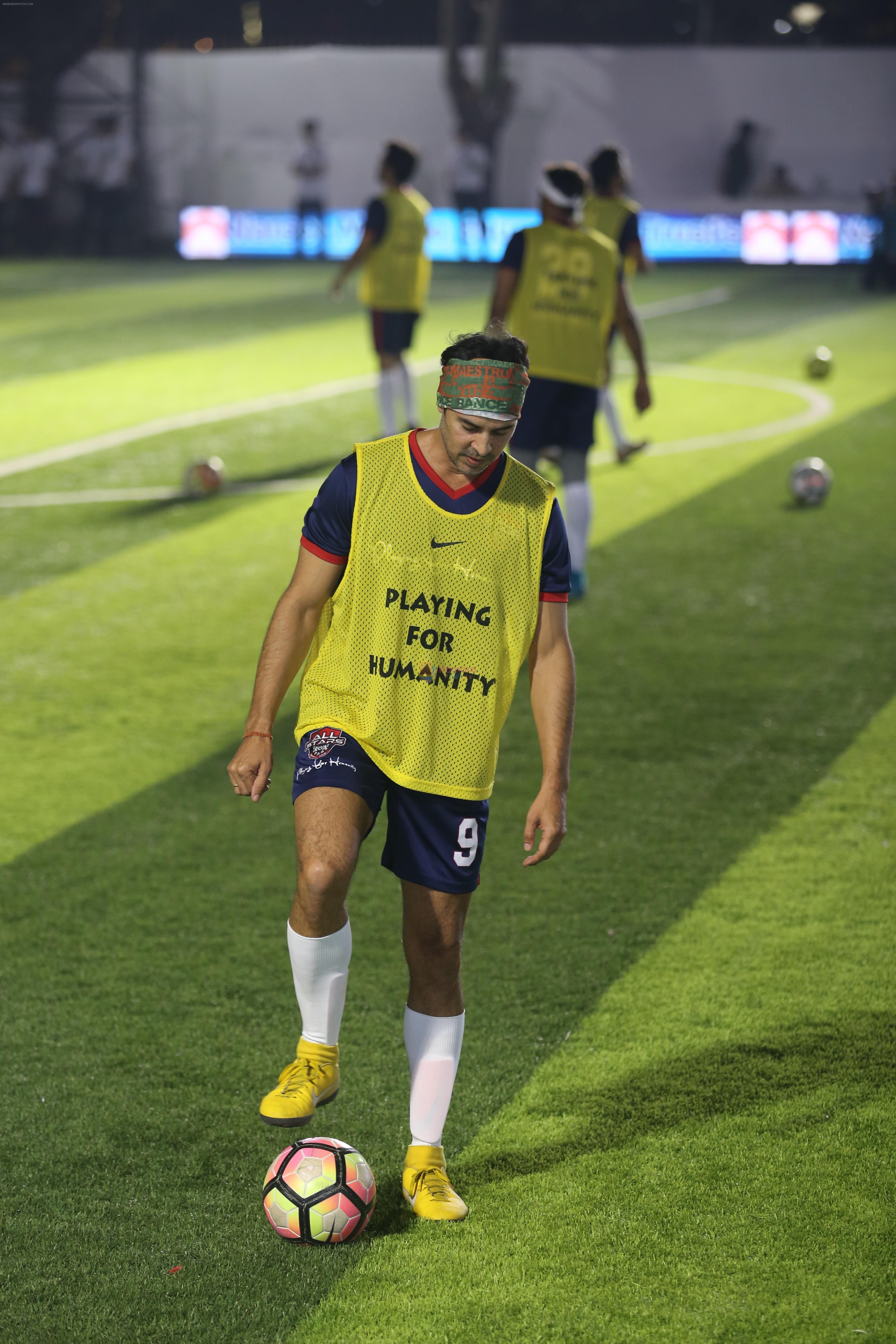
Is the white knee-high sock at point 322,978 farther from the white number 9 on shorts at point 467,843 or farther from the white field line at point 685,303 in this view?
the white field line at point 685,303

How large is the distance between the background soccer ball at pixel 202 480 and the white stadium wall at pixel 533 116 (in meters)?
23.2

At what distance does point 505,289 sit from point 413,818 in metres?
5.34

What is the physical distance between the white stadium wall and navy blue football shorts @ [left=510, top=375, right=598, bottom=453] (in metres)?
25.2

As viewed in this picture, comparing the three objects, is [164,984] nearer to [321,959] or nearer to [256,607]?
[321,959]

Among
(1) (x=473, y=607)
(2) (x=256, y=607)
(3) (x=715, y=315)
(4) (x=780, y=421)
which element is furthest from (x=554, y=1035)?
(3) (x=715, y=315)

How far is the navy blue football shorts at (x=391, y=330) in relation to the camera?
12.8 m

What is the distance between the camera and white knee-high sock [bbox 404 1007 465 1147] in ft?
11.5

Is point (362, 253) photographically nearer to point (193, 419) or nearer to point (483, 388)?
point (193, 419)

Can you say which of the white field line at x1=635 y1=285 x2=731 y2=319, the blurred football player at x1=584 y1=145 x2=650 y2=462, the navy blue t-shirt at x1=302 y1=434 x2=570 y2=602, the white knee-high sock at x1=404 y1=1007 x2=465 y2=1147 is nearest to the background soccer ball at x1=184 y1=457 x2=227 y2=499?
the blurred football player at x1=584 y1=145 x2=650 y2=462

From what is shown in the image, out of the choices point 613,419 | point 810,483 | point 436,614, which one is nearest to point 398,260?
point 613,419

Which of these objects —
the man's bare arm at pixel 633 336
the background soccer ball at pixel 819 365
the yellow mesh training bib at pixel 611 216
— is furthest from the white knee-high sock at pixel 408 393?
the background soccer ball at pixel 819 365

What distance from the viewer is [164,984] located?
14.8 ft

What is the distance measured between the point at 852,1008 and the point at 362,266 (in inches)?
380

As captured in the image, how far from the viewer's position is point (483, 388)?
10.6 ft
